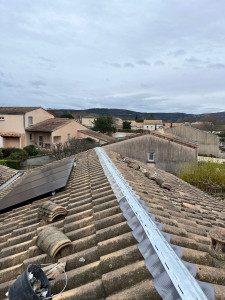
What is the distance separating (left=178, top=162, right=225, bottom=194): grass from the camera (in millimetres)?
12171

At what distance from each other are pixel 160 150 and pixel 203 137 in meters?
24.0

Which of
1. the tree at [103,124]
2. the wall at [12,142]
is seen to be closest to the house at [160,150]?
the wall at [12,142]

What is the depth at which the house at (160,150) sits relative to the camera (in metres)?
17.1

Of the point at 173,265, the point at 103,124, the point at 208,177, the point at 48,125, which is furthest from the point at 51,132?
the point at 173,265

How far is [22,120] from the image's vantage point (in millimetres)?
33844

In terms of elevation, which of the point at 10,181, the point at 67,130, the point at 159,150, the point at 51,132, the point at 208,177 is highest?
the point at 67,130

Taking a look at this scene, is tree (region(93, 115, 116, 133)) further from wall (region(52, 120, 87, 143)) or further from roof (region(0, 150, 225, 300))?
roof (region(0, 150, 225, 300))

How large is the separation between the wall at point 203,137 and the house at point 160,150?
2161 centimetres

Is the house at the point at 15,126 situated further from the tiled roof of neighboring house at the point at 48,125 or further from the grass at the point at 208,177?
the grass at the point at 208,177

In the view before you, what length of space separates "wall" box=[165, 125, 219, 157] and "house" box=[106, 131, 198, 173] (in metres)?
21.6

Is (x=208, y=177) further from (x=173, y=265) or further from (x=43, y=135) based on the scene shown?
(x=43, y=135)

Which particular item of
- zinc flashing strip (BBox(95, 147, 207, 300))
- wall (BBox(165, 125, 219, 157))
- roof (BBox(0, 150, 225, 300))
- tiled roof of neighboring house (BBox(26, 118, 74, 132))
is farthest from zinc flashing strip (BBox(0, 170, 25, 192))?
wall (BBox(165, 125, 219, 157))

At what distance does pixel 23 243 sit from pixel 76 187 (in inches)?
85.9

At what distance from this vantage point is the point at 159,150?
17.7 metres
